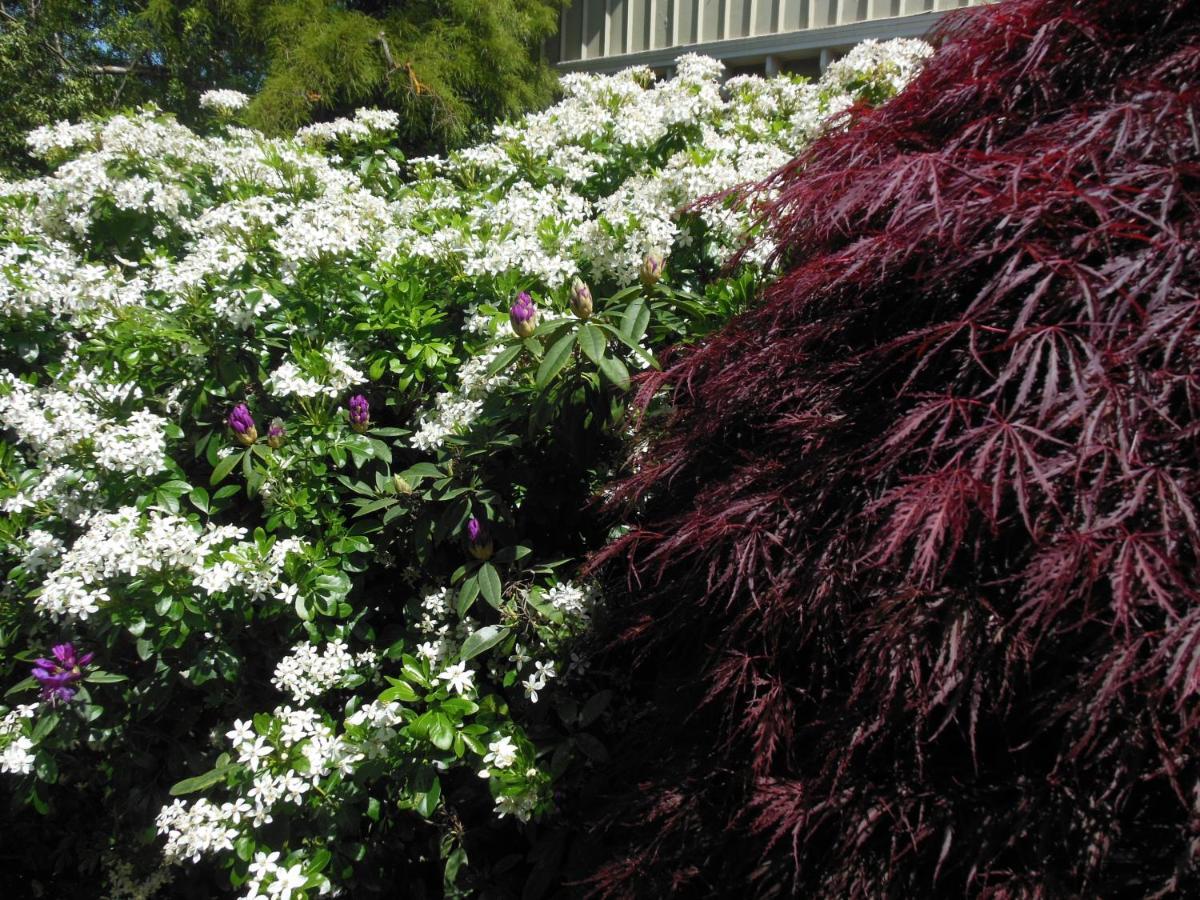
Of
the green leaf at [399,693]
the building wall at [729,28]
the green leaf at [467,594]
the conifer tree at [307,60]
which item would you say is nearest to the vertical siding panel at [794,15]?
the building wall at [729,28]

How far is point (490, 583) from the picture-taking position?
1.96 metres

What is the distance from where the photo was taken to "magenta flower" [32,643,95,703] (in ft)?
6.68

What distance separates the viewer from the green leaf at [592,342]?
1.82 metres

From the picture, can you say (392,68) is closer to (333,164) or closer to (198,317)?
(333,164)

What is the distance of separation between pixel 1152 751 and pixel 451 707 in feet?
4.26

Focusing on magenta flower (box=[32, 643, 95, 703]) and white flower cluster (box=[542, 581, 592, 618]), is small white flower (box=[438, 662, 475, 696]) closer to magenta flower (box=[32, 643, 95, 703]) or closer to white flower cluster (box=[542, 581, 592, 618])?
white flower cluster (box=[542, 581, 592, 618])

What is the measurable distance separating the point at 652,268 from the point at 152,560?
4.37 feet

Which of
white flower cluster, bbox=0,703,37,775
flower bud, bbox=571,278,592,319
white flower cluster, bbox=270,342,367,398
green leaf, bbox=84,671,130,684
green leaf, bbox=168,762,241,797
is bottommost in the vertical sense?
white flower cluster, bbox=0,703,37,775

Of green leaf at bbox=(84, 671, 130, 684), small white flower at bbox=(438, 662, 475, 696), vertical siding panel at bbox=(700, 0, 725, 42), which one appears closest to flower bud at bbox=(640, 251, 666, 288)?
small white flower at bbox=(438, 662, 475, 696)

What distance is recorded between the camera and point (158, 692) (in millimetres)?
2135

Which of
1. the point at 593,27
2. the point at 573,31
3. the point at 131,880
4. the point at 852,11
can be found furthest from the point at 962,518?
the point at 573,31

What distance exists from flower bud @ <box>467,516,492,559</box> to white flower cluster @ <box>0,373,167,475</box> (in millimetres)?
799

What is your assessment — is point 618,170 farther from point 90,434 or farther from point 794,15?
point 794,15

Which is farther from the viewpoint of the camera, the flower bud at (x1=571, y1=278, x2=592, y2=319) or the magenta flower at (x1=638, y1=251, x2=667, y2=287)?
the magenta flower at (x1=638, y1=251, x2=667, y2=287)
